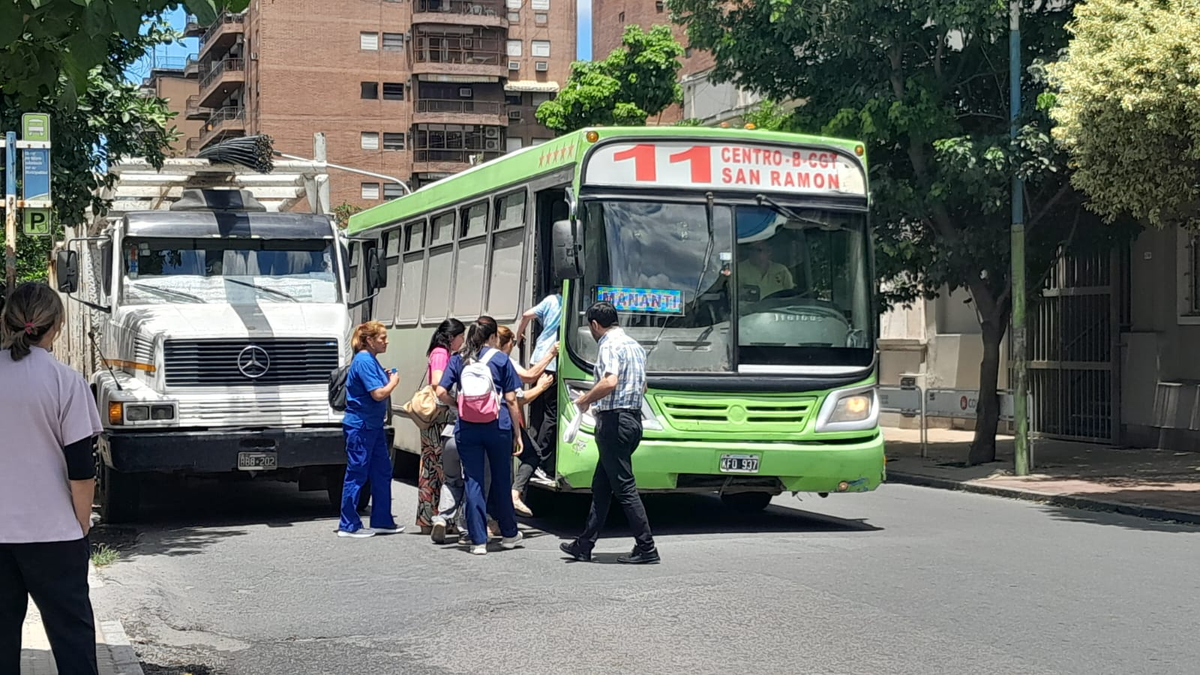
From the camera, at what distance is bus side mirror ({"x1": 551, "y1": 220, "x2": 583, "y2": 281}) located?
11773 millimetres

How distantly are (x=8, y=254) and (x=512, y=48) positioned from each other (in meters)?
71.9

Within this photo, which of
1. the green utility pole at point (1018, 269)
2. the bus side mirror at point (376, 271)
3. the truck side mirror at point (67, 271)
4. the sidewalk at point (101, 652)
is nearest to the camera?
the sidewalk at point (101, 652)

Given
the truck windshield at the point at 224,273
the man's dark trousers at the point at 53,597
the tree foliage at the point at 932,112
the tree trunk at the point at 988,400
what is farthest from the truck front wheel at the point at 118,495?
the tree trunk at the point at 988,400

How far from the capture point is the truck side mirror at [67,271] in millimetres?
13195

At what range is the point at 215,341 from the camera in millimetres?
13227

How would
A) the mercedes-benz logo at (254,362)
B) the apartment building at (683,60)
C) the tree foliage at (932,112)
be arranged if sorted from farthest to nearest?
the apartment building at (683,60) → the tree foliage at (932,112) → the mercedes-benz logo at (254,362)

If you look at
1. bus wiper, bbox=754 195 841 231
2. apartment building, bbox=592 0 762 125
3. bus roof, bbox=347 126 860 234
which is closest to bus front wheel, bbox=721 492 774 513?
bus wiper, bbox=754 195 841 231

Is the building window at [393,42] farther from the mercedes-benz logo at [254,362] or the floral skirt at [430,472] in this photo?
A: the floral skirt at [430,472]

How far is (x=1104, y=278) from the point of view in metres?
23.8

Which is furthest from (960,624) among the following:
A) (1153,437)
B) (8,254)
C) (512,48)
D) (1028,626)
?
(512,48)

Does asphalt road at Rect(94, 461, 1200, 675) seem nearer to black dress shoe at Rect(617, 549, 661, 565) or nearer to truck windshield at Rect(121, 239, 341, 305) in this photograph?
black dress shoe at Rect(617, 549, 661, 565)

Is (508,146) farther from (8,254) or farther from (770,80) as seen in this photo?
(8,254)

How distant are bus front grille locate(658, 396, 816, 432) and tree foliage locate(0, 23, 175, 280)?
6.47 metres

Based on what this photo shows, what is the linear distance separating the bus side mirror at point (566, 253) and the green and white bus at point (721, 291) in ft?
0.04
